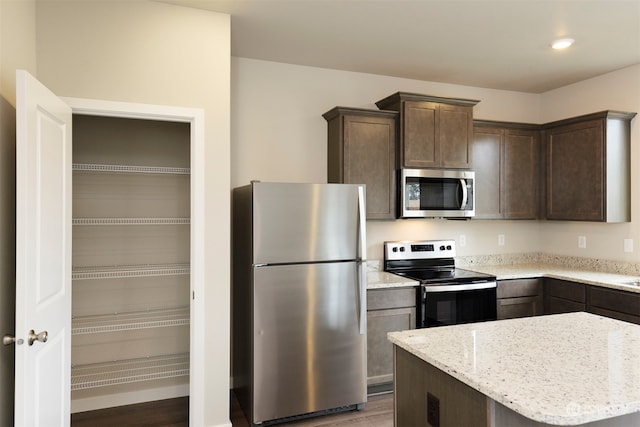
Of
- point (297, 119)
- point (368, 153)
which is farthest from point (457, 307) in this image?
point (297, 119)

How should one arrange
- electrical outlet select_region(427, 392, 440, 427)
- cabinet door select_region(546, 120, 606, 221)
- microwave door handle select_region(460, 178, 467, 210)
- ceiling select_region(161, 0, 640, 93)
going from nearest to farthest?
electrical outlet select_region(427, 392, 440, 427) < ceiling select_region(161, 0, 640, 93) < cabinet door select_region(546, 120, 606, 221) < microwave door handle select_region(460, 178, 467, 210)

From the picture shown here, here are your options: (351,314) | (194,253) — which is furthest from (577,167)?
(194,253)

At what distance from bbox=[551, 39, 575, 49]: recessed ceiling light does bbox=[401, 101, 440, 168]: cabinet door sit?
3.14 ft

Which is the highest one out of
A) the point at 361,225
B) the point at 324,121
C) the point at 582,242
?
the point at 324,121

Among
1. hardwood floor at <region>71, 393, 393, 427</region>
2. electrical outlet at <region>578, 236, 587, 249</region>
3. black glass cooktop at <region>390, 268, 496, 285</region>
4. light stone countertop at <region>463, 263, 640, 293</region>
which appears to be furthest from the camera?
electrical outlet at <region>578, 236, 587, 249</region>

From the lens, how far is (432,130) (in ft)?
11.9

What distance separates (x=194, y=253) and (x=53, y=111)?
3.50 ft

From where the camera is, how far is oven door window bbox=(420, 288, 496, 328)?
3.33 m

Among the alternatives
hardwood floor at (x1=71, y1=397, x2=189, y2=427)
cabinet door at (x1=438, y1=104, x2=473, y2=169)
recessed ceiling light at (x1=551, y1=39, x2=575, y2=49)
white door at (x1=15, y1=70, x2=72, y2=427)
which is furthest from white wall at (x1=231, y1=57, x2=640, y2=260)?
hardwood floor at (x1=71, y1=397, x2=189, y2=427)

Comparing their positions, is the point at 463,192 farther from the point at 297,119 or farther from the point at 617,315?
the point at 297,119

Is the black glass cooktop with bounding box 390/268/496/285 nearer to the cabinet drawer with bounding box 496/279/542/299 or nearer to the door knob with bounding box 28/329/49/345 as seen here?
the cabinet drawer with bounding box 496/279/542/299

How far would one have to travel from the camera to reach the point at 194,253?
2613 mm

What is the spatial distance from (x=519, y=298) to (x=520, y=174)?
1217mm

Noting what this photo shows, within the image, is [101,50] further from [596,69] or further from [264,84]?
[596,69]
